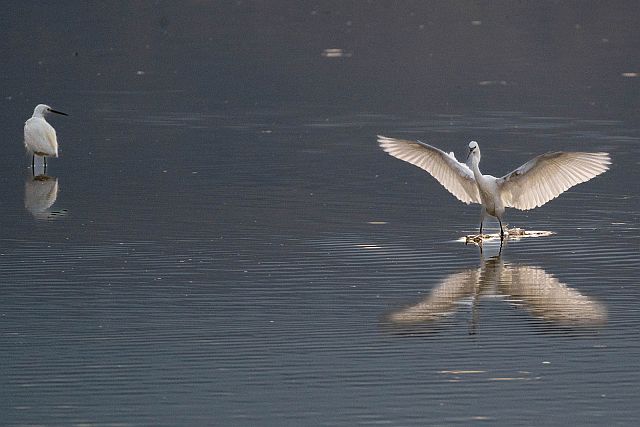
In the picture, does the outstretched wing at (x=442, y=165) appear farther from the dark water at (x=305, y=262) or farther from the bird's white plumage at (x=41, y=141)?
the bird's white plumage at (x=41, y=141)

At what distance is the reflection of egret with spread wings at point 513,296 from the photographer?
12695mm

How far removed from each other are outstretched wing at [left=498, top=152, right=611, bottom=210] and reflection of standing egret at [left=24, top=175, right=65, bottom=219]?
17.6ft

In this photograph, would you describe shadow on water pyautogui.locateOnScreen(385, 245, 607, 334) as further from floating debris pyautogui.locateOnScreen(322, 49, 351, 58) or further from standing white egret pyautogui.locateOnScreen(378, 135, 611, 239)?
floating debris pyautogui.locateOnScreen(322, 49, 351, 58)

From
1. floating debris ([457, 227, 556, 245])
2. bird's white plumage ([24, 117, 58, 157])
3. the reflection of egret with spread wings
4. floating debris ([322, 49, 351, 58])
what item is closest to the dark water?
the reflection of egret with spread wings

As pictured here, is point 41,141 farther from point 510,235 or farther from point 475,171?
point 510,235

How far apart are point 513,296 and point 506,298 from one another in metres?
0.13

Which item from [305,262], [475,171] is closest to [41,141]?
[475,171]

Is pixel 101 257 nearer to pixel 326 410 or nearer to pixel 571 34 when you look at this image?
pixel 326 410

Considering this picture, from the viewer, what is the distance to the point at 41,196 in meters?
20.0

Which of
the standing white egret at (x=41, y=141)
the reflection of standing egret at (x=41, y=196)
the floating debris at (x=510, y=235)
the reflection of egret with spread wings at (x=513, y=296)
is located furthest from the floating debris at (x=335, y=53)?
the reflection of egret with spread wings at (x=513, y=296)

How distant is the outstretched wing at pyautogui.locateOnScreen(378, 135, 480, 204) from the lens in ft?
58.3

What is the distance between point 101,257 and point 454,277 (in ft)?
11.8

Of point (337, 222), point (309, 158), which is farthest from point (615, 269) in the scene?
point (309, 158)

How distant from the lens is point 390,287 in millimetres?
13961
